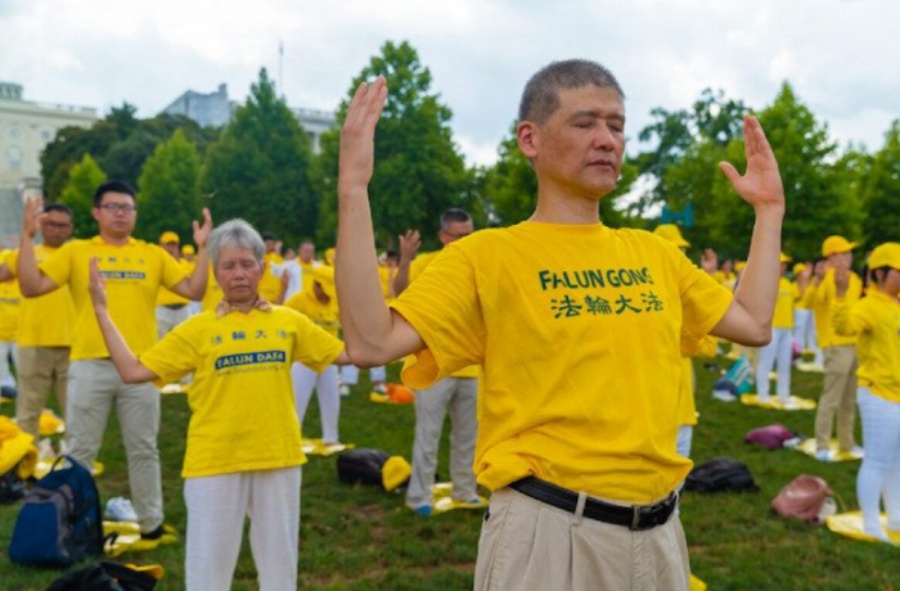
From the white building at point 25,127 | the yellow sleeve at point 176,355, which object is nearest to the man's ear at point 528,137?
the yellow sleeve at point 176,355

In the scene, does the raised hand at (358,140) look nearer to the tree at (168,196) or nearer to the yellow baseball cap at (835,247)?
the yellow baseball cap at (835,247)

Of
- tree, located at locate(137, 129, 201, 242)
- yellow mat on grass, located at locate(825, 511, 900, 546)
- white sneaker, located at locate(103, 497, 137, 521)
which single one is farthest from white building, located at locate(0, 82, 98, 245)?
yellow mat on grass, located at locate(825, 511, 900, 546)

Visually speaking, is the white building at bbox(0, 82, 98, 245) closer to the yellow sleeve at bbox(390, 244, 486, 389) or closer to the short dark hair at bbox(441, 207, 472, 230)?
the short dark hair at bbox(441, 207, 472, 230)

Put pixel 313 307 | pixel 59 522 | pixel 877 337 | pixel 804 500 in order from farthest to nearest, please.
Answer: pixel 313 307 → pixel 804 500 → pixel 877 337 → pixel 59 522

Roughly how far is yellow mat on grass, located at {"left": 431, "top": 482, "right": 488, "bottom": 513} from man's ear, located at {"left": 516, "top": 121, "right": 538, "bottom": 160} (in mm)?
5491

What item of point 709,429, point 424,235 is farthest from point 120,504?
point 424,235

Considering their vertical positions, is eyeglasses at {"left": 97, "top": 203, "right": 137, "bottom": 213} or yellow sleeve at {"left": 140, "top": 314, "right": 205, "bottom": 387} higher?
eyeglasses at {"left": 97, "top": 203, "right": 137, "bottom": 213}

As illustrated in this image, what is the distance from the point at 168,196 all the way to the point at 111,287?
5193 cm

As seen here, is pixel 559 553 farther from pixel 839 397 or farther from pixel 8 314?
pixel 8 314

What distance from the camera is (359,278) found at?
204 centimetres

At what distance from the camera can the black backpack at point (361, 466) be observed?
8.24m

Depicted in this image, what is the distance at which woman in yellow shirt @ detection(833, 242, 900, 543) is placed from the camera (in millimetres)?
6645

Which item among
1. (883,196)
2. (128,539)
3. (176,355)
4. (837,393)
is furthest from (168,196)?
(176,355)

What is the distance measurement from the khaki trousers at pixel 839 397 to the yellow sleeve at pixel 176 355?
7.73 meters
